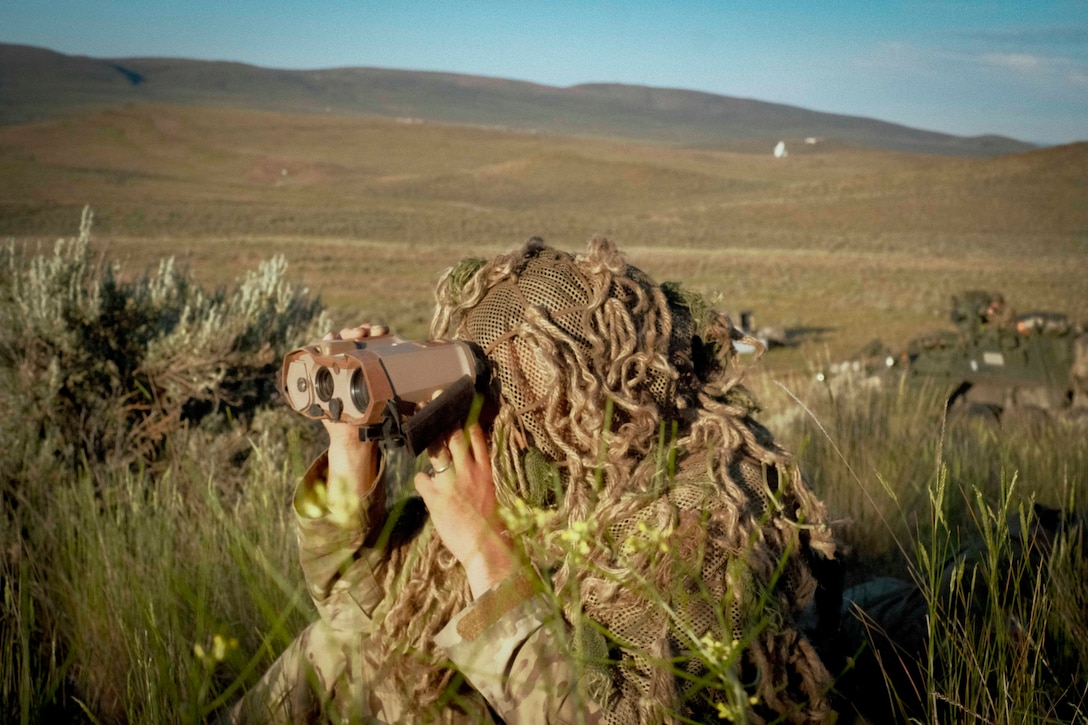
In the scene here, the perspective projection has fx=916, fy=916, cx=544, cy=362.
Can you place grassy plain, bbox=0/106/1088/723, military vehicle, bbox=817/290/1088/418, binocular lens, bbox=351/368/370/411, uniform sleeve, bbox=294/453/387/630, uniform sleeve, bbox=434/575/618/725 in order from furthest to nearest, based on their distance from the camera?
military vehicle, bbox=817/290/1088/418
grassy plain, bbox=0/106/1088/723
uniform sleeve, bbox=294/453/387/630
binocular lens, bbox=351/368/370/411
uniform sleeve, bbox=434/575/618/725

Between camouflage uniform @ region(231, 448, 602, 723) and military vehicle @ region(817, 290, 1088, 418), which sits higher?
camouflage uniform @ region(231, 448, 602, 723)

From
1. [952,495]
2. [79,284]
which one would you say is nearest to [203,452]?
[79,284]

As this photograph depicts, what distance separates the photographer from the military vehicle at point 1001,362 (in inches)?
351

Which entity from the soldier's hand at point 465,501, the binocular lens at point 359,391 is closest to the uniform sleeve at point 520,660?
the soldier's hand at point 465,501

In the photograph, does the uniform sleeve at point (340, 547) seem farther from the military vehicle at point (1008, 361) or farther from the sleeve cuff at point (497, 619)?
the military vehicle at point (1008, 361)

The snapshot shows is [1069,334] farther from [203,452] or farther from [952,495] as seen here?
[203,452]

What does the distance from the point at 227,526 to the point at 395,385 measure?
1036 mm

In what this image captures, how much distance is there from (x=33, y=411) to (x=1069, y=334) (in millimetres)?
9485

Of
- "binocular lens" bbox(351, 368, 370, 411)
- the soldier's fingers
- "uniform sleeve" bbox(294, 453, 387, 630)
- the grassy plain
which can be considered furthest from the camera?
the grassy plain

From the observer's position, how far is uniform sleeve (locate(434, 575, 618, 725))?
1.65 m

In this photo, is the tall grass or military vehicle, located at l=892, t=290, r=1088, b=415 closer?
the tall grass

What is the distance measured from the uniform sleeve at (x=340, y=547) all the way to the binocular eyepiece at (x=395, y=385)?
8.7 inches

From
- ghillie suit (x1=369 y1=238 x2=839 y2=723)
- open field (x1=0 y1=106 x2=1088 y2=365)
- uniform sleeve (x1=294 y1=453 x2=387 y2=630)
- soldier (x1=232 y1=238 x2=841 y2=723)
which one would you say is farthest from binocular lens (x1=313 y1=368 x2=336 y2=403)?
open field (x1=0 y1=106 x2=1088 y2=365)

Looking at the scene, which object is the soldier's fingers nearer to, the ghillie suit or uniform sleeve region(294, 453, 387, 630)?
the ghillie suit
